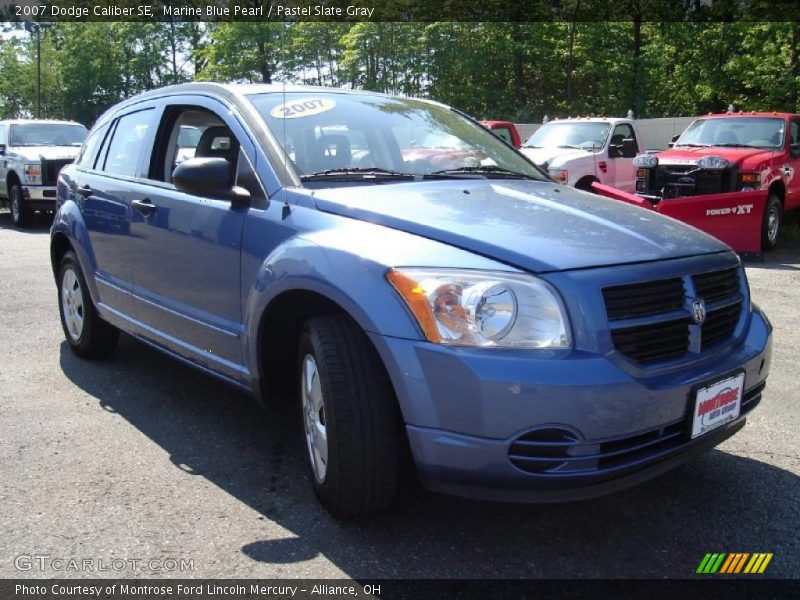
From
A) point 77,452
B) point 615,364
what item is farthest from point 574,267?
point 77,452

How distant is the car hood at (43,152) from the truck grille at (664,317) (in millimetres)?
13506

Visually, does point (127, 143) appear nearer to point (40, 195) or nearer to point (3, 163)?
point (40, 195)

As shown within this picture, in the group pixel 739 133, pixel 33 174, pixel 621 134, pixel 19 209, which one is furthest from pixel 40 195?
pixel 739 133

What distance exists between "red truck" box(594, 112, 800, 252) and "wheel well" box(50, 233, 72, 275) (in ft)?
19.4

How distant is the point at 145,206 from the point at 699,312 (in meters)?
2.82

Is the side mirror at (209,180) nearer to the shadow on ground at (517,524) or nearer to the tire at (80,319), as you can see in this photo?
the shadow on ground at (517,524)

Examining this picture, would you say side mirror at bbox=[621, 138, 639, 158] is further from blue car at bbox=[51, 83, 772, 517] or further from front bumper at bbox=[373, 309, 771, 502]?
front bumper at bbox=[373, 309, 771, 502]

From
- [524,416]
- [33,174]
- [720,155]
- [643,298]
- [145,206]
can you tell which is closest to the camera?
[524,416]

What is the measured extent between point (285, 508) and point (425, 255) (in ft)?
4.04

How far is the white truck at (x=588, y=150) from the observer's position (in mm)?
12367

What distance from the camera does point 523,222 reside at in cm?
297

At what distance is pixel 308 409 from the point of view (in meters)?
3.14

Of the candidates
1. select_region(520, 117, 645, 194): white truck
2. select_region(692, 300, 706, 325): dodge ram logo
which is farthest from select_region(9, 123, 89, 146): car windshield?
select_region(692, 300, 706, 325): dodge ram logo
